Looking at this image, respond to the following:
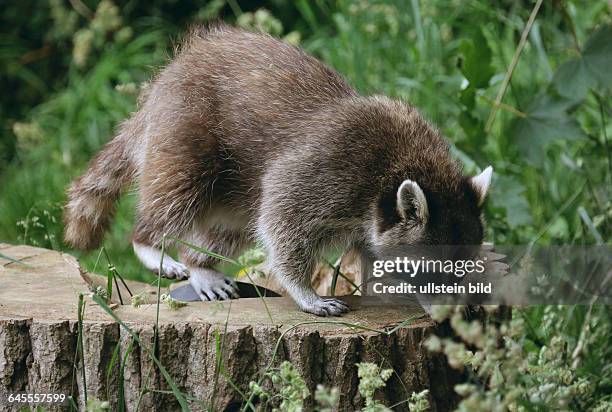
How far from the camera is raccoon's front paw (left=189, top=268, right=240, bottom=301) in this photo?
5.34m

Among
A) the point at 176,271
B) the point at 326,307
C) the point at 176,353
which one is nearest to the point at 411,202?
the point at 326,307

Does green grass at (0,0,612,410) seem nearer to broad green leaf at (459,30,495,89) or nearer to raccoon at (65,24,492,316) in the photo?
broad green leaf at (459,30,495,89)

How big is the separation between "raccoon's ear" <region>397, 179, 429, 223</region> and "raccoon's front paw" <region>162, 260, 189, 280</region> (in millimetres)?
1463

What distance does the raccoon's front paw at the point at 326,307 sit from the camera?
479 centimetres

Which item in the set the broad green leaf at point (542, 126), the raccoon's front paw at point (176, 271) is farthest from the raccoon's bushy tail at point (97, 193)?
the broad green leaf at point (542, 126)

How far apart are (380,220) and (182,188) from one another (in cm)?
114

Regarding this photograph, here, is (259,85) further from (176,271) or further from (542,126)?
(542,126)

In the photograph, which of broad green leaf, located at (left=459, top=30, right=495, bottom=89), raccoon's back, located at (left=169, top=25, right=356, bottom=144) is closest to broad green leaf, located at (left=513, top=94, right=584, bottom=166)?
broad green leaf, located at (left=459, top=30, right=495, bottom=89)

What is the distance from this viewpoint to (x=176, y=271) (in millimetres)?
5762

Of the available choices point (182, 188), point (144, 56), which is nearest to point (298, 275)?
point (182, 188)

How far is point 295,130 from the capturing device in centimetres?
533

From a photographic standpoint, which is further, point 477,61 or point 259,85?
point 477,61

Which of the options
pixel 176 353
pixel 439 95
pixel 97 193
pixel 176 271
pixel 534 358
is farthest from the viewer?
pixel 439 95

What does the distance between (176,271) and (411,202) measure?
1595 mm
